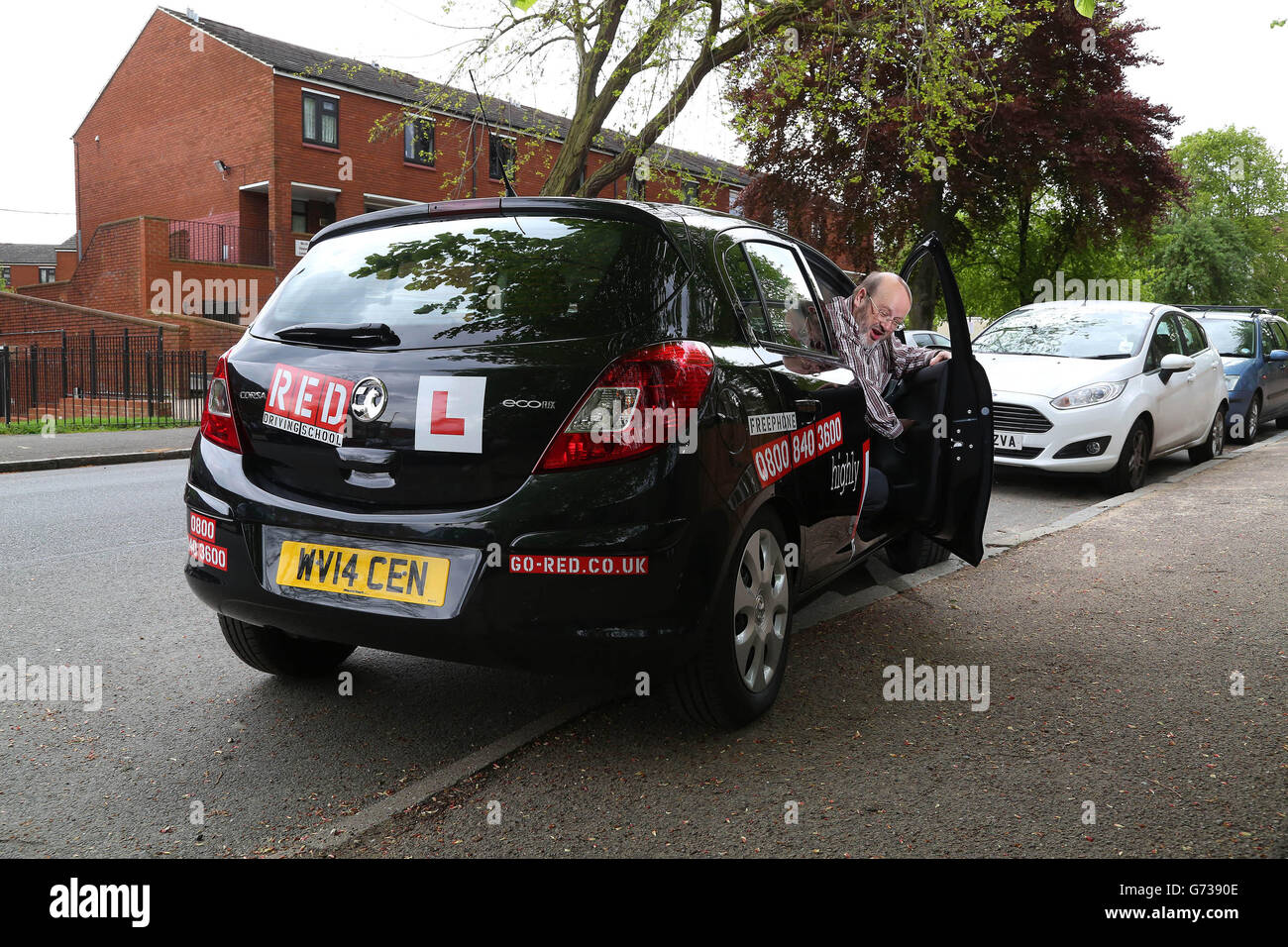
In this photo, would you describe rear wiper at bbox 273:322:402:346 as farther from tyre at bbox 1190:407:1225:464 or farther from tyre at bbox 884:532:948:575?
tyre at bbox 1190:407:1225:464

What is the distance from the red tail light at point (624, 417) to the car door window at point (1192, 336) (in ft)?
32.4

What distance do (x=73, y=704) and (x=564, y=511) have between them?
2.23 metres

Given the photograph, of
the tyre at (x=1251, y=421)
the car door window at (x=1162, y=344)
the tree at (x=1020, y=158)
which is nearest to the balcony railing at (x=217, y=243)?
the tree at (x=1020, y=158)

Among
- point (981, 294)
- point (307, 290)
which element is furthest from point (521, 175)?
point (307, 290)

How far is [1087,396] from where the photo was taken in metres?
9.66

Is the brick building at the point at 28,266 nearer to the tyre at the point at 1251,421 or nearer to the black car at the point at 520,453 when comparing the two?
the tyre at the point at 1251,421

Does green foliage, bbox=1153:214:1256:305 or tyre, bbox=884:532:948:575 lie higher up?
green foliage, bbox=1153:214:1256:305

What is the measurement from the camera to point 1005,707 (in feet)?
13.4

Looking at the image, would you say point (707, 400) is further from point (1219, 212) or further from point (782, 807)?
point (1219, 212)

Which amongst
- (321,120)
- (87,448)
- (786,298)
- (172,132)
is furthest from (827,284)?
(172,132)

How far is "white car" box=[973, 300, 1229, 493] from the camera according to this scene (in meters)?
9.58

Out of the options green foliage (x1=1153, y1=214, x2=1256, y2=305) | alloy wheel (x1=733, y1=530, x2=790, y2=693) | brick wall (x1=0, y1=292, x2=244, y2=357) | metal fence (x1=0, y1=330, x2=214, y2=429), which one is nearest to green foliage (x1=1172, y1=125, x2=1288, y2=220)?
green foliage (x1=1153, y1=214, x2=1256, y2=305)

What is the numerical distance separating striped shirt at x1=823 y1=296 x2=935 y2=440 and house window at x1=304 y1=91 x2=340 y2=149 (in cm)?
3175

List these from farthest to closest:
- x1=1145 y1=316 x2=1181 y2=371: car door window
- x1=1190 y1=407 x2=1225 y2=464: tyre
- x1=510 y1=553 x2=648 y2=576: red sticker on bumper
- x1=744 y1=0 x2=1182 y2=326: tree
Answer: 1. x1=744 y1=0 x2=1182 y2=326: tree
2. x1=1190 y1=407 x2=1225 y2=464: tyre
3. x1=1145 y1=316 x2=1181 y2=371: car door window
4. x1=510 y1=553 x2=648 y2=576: red sticker on bumper
